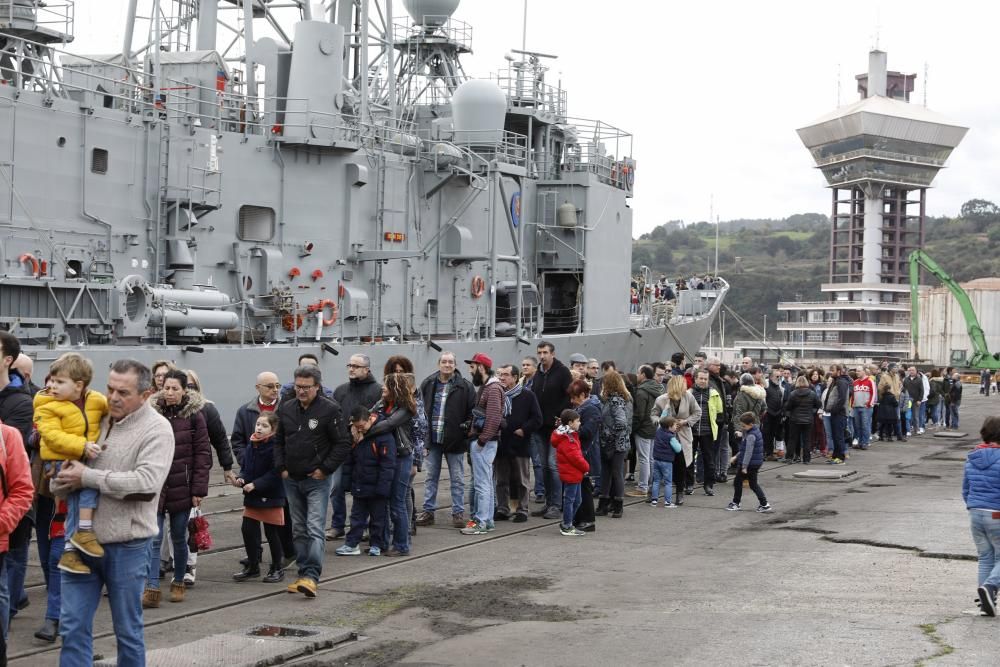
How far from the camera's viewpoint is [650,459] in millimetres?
15219

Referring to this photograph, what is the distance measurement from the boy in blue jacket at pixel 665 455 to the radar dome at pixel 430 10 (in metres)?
20.5

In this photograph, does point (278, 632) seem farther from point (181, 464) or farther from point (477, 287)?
point (477, 287)

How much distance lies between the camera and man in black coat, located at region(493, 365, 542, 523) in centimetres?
1270

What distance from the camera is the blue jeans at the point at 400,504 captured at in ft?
34.9

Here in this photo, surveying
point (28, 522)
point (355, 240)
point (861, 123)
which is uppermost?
point (861, 123)

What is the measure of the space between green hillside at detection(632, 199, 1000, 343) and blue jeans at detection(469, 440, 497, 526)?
11263cm

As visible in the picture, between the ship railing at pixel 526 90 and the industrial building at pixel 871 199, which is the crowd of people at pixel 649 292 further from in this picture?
the industrial building at pixel 871 199

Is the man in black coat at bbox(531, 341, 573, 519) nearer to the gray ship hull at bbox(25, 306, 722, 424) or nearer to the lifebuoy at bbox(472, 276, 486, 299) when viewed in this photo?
the gray ship hull at bbox(25, 306, 722, 424)

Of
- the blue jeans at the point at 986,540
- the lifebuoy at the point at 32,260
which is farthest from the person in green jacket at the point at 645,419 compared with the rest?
the lifebuoy at the point at 32,260

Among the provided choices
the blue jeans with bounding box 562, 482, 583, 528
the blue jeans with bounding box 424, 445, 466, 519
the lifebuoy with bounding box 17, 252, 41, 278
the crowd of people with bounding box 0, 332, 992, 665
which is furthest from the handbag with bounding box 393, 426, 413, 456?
the lifebuoy with bounding box 17, 252, 41, 278

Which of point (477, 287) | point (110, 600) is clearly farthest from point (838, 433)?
point (110, 600)

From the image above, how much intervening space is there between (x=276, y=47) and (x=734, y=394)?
1084cm

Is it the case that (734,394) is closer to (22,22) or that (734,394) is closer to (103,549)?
(22,22)

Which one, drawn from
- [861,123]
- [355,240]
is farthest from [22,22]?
[861,123]
